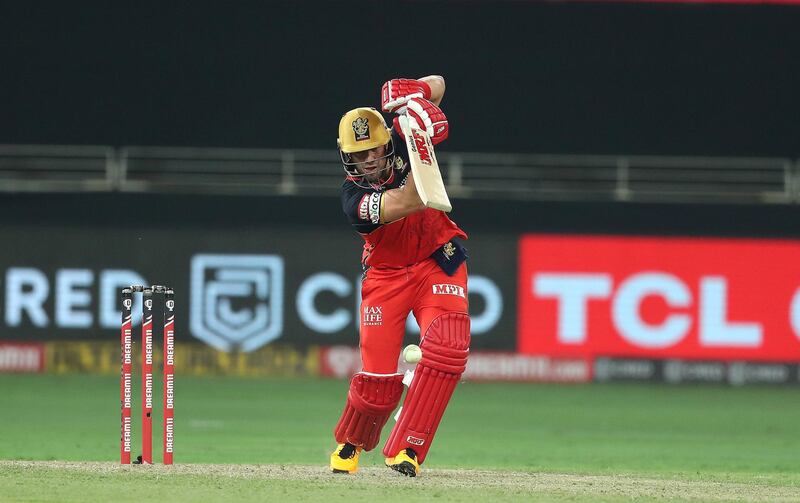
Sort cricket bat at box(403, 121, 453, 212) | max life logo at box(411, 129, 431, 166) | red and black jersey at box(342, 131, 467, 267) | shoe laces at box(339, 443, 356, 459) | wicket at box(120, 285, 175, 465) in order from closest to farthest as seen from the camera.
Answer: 1. cricket bat at box(403, 121, 453, 212)
2. max life logo at box(411, 129, 431, 166)
3. red and black jersey at box(342, 131, 467, 267)
4. wicket at box(120, 285, 175, 465)
5. shoe laces at box(339, 443, 356, 459)

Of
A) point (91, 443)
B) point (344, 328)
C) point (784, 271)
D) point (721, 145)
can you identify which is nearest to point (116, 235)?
point (344, 328)

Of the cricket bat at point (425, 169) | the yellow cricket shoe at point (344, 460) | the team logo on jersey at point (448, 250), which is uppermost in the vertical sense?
the cricket bat at point (425, 169)

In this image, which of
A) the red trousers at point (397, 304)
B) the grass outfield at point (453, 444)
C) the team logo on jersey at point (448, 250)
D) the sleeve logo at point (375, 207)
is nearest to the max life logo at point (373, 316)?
the red trousers at point (397, 304)

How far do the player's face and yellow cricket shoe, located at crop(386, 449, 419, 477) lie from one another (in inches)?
55.5

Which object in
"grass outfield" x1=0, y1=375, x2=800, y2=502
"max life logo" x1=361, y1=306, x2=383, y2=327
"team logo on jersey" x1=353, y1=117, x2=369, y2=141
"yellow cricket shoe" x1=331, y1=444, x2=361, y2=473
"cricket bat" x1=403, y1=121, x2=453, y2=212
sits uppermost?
"team logo on jersey" x1=353, y1=117, x2=369, y2=141

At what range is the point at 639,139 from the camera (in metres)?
22.0

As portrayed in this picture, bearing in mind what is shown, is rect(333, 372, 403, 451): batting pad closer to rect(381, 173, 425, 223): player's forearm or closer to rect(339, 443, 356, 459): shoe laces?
rect(339, 443, 356, 459): shoe laces

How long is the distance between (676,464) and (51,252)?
352 inches

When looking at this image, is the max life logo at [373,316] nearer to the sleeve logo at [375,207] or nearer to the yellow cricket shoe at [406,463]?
the sleeve logo at [375,207]

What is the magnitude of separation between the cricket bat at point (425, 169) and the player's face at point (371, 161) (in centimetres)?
23

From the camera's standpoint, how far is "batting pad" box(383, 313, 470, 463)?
7.75 metres

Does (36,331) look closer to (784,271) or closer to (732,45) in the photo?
(784,271)

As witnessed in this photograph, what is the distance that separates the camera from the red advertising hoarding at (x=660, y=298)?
1739 cm

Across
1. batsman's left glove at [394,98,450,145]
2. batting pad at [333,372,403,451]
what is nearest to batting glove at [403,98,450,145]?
batsman's left glove at [394,98,450,145]
